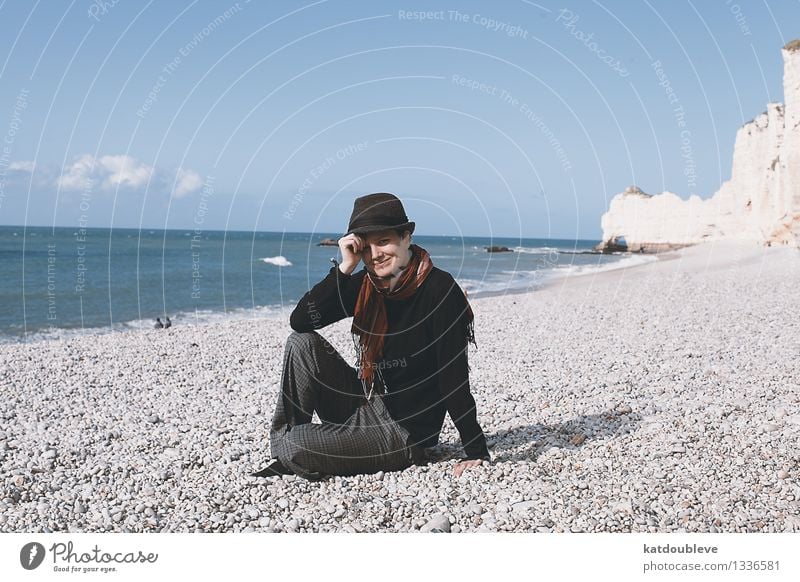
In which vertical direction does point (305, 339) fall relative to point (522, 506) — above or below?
above

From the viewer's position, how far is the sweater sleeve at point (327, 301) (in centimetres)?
421

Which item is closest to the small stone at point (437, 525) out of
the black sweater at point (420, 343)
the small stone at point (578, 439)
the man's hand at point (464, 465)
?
the man's hand at point (464, 465)

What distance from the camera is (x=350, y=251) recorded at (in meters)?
4.14

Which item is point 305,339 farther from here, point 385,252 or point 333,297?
point 385,252

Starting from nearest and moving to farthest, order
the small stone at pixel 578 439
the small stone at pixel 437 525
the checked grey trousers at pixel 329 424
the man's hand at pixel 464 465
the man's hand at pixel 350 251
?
the small stone at pixel 437 525 → the man's hand at pixel 350 251 → the checked grey trousers at pixel 329 424 → the man's hand at pixel 464 465 → the small stone at pixel 578 439

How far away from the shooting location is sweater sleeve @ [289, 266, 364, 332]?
4.21m

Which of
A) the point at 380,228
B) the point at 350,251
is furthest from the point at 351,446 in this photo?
the point at 380,228

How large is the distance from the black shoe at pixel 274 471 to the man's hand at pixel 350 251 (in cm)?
143

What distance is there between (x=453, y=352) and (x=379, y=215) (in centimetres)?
101

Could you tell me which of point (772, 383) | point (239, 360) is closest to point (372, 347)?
point (772, 383)

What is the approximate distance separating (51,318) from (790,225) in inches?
1192

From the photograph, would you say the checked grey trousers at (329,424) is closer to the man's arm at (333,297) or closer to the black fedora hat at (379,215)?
the man's arm at (333,297)

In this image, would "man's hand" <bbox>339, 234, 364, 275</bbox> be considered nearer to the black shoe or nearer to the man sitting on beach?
the man sitting on beach
